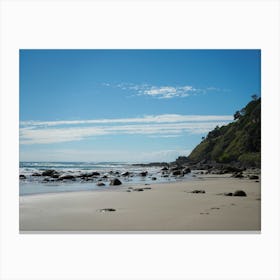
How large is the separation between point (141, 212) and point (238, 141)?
2.63m

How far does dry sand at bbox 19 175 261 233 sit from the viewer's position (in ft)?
20.4

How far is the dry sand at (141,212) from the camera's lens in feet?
20.4

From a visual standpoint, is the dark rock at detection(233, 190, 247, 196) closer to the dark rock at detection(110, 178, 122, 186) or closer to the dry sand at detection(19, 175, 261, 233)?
the dry sand at detection(19, 175, 261, 233)

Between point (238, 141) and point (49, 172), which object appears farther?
point (238, 141)

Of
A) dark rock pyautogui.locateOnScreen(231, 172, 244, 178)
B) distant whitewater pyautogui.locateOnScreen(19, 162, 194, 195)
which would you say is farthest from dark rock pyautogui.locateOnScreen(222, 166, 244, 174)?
distant whitewater pyautogui.locateOnScreen(19, 162, 194, 195)

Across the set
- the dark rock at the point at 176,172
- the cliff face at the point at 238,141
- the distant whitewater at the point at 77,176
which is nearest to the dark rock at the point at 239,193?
the cliff face at the point at 238,141

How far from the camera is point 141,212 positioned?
6.61 m

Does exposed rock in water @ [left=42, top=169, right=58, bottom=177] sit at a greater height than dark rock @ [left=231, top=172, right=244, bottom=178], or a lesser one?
greater

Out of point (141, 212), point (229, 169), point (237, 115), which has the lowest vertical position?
point (141, 212)

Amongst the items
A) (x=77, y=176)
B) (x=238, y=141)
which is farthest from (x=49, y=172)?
(x=238, y=141)

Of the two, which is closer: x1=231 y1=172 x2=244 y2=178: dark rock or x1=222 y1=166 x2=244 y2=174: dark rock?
x1=231 y1=172 x2=244 y2=178: dark rock

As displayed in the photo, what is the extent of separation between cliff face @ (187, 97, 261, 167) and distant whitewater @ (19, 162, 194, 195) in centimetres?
120

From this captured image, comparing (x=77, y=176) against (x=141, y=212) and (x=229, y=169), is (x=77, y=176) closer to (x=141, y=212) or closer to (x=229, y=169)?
(x=141, y=212)
